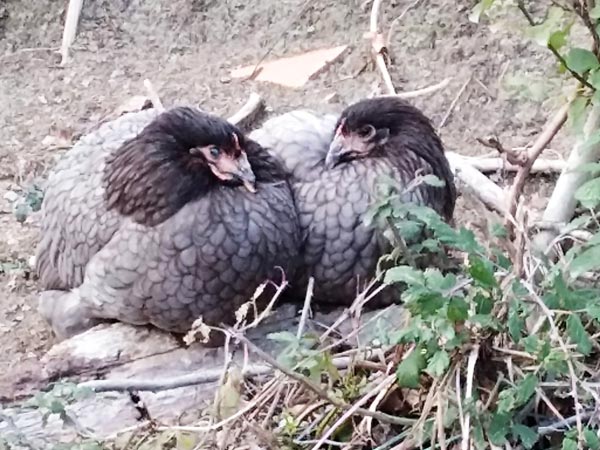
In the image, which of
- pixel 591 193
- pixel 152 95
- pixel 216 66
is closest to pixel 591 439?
pixel 591 193

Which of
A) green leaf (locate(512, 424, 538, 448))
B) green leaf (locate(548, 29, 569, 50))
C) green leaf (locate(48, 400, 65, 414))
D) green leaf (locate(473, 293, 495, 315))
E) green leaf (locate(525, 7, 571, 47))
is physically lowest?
green leaf (locate(512, 424, 538, 448))

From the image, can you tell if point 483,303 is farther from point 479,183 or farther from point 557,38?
point 479,183

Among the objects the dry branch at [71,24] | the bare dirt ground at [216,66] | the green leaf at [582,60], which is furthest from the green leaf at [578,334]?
the dry branch at [71,24]

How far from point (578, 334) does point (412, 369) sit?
0.27m

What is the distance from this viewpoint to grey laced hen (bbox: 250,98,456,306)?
2389 mm

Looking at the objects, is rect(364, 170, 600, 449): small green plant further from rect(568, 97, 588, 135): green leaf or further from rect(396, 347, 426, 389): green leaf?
rect(568, 97, 588, 135): green leaf

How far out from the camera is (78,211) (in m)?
2.51

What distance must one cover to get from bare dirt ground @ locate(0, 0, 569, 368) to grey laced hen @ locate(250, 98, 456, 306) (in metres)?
0.60

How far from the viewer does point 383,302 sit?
2449 millimetres

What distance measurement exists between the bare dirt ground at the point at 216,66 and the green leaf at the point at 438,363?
131cm

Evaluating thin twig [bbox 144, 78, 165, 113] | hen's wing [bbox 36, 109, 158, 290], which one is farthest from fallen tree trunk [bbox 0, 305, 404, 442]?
thin twig [bbox 144, 78, 165, 113]

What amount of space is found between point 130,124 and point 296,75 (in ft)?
3.87

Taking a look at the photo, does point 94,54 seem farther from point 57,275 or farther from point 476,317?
point 476,317

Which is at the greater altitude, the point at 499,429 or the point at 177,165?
the point at 177,165
